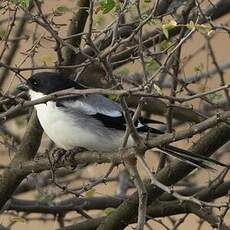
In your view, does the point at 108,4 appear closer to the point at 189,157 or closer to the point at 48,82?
the point at 189,157

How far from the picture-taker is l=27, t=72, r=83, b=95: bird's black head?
4871 millimetres

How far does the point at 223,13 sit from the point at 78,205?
157cm

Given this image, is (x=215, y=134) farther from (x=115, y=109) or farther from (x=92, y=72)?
(x=92, y=72)

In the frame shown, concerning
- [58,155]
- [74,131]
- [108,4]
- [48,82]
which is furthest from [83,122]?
[108,4]

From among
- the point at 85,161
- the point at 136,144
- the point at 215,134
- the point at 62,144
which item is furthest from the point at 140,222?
the point at 62,144

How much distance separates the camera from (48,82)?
5004 millimetres

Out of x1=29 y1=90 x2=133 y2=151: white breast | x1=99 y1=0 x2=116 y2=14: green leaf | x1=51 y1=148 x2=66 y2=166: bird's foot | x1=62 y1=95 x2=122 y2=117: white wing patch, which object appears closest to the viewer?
x1=99 y1=0 x2=116 y2=14: green leaf

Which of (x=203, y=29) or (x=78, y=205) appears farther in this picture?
(x=78, y=205)

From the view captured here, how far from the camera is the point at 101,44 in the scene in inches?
180

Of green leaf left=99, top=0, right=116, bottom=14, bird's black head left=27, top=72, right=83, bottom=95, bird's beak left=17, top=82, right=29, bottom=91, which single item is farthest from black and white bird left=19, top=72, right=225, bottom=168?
green leaf left=99, top=0, right=116, bottom=14

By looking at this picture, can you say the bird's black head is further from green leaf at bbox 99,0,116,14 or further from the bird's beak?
green leaf at bbox 99,0,116,14

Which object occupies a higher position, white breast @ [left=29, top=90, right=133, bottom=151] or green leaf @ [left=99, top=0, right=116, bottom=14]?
green leaf @ [left=99, top=0, right=116, bottom=14]

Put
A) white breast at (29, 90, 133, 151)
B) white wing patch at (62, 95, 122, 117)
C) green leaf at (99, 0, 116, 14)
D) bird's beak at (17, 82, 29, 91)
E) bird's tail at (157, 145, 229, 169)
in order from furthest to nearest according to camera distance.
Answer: bird's beak at (17, 82, 29, 91), white wing patch at (62, 95, 122, 117), white breast at (29, 90, 133, 151), bird's tail at (157, 145, 229, 169), green leaf at (99, 0, 116, 14)

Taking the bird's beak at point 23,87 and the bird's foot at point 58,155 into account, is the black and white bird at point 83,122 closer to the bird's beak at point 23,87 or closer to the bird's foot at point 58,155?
the bird's foot at point 58,155
